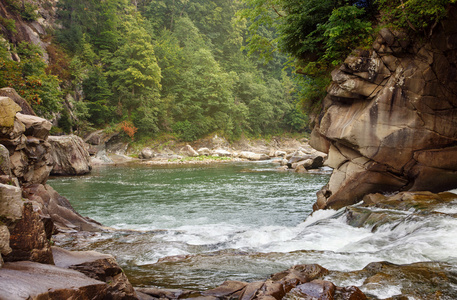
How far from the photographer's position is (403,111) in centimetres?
1006

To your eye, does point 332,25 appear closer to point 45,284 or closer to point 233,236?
point 233,236

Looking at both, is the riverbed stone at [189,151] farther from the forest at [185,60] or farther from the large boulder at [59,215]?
the large boulder at [59,215]

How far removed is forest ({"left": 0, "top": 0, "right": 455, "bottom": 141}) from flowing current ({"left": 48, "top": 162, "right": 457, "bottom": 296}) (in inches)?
223

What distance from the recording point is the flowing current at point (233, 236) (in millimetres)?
5957

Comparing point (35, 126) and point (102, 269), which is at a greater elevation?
point (35, 126)

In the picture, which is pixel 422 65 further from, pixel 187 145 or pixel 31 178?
pixel 187 145

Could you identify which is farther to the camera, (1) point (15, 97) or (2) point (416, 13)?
(1) point (15, 97)

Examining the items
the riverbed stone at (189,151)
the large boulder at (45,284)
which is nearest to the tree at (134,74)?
the riverbed stone at (189,151)

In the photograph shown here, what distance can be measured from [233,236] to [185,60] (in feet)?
150

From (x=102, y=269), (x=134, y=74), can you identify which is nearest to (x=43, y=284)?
(x=102, y=269)

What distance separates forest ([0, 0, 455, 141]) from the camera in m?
11.6

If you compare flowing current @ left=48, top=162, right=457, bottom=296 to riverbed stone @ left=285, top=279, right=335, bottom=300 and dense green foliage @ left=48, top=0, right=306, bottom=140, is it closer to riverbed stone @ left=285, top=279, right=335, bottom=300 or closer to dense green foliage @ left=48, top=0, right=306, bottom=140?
riverbed stone @ left=285, top=279, right=335, bottom=300

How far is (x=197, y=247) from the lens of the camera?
8.34m

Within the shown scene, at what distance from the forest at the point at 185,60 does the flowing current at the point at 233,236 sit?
568 cm
